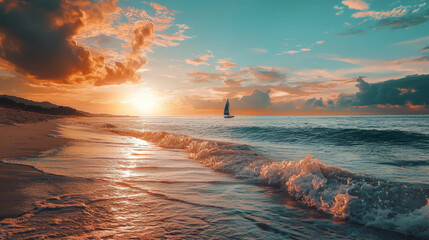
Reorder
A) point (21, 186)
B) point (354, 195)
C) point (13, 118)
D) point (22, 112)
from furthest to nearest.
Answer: point (22, 112)
point (13, 118)
point (354, 195)
point (21, 186)

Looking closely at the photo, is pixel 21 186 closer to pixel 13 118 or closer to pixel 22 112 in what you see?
pixel 13 118

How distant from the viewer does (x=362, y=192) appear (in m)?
4.16

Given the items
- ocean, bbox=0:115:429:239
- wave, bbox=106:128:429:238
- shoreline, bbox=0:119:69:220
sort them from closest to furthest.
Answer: ocean, bbox=0:115:429:239, shoreline, bbox=0:119:69:220, wave, bbox=106:128:429:238

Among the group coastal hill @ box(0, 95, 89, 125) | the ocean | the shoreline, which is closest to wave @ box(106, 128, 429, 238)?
the ocean

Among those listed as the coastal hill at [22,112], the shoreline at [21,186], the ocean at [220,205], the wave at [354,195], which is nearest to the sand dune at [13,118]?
the coastal hill at [22,112]

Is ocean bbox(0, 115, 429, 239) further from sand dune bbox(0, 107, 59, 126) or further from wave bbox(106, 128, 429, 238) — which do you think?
sand dune bbox(0, 107, 59, 126)

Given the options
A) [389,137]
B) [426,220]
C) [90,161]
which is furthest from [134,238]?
[389,137]

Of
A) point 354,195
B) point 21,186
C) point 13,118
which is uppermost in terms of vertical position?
point 13,118

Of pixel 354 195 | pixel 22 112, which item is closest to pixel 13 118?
pixel 22 112

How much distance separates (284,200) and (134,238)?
299cm

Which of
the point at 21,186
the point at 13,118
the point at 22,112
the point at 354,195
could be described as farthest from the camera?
the point at 22,112

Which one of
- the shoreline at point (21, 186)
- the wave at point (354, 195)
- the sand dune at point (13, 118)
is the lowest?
the wave at point (354, 195)

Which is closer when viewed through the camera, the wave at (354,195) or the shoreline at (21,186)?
the shoreline at (21,186)

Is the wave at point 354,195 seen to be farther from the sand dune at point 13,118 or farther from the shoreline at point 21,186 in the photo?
the sand dune at point 13,118
